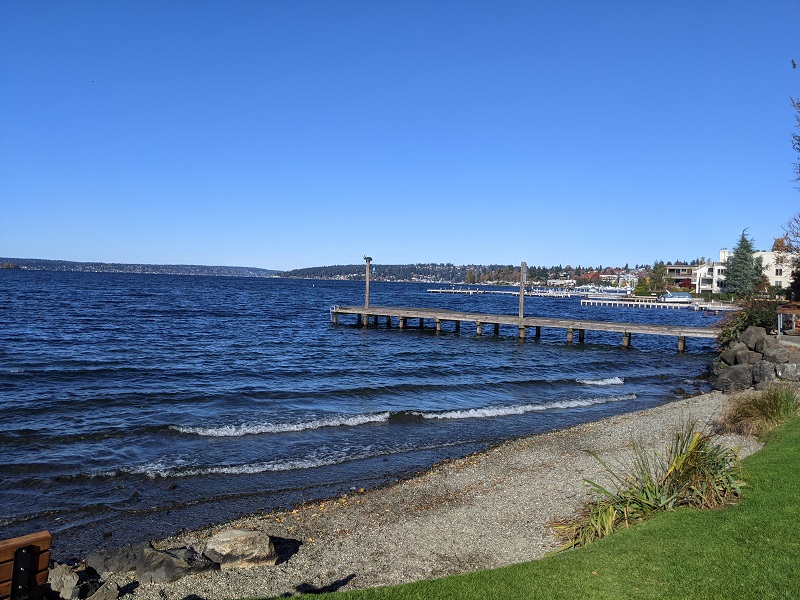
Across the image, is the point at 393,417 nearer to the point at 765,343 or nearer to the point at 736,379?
the point at 736,379

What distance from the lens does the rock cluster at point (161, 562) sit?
7.47 meters

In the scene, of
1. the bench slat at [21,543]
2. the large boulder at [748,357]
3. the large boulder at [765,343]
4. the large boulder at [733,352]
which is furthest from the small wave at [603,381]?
the bench slat at [21,543]

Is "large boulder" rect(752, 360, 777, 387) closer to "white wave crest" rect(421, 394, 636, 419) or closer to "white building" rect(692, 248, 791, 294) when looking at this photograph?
"white wave crest" rect(421, 394, 636, 419)

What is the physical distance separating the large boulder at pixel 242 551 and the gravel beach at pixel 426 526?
0.39 ft

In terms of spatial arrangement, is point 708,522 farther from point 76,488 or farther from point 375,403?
point 375,403

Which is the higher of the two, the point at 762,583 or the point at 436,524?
the point at 762,583

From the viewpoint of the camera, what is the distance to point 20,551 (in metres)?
4.40

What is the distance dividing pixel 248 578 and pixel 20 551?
3.82m

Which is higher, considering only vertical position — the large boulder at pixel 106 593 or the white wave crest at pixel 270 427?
the large boulder at pixel 106 593

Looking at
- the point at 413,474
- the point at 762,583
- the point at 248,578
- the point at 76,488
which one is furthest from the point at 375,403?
the point at 762,583

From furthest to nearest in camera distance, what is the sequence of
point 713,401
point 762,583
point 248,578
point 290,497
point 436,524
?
point 713,401
point 290,497
point 436,524
point 248,578
point 762,583

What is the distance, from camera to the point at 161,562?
7852mm

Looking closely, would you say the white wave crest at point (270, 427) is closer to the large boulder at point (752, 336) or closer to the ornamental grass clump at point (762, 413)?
the ornamental grass clump at point (762, 413)

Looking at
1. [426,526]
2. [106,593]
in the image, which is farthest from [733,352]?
[106,593]
